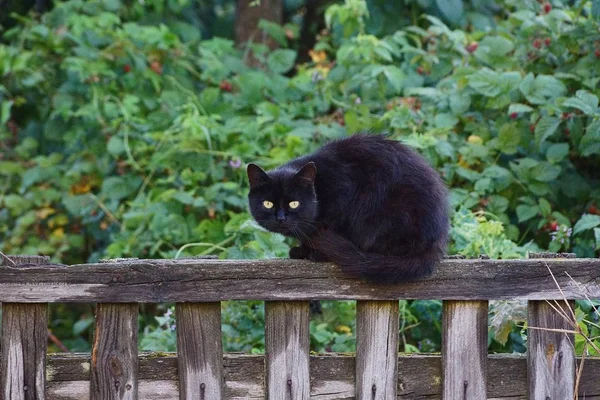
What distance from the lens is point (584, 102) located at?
366 centimetres

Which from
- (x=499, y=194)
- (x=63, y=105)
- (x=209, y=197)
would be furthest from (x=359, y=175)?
(x=63, y=105)

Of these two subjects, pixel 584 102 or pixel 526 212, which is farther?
pixel 526 212

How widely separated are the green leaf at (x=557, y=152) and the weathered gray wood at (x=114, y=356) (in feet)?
7.68

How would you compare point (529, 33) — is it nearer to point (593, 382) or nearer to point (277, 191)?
point (277, 191)

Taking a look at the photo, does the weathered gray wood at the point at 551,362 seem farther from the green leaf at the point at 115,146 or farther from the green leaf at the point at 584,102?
the green leaf at the point at 115,146

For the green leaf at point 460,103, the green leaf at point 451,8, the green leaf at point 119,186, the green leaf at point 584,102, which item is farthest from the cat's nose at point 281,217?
the green leaf at point 451,8

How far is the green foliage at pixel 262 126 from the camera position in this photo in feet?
12.3

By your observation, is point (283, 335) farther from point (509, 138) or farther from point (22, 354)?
point (509, 138)

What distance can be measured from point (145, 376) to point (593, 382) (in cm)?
129

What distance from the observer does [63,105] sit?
550cm

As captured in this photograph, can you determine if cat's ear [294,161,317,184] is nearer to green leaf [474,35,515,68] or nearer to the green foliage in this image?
the green foliage

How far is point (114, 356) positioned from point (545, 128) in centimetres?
245

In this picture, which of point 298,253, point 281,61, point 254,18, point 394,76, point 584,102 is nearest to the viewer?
point 298,253

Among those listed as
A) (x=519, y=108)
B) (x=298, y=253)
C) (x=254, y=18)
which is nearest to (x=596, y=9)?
(x=519, y=108)
